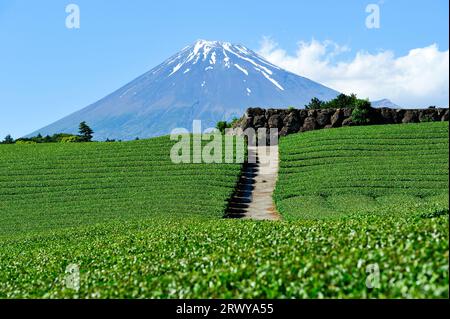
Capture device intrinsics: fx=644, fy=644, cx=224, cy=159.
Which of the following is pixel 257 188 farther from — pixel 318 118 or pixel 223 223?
pixel 318 118

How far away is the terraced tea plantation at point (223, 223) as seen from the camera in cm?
936

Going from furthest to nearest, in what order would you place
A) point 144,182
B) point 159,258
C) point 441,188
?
point 144,182, point 441,188, point 159,258

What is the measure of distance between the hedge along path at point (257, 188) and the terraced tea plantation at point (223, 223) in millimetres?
615

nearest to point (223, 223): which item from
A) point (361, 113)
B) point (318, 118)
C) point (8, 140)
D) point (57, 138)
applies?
point (318, 118)

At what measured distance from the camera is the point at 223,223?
20562 mm

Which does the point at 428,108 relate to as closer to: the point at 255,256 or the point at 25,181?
the point at 25,181

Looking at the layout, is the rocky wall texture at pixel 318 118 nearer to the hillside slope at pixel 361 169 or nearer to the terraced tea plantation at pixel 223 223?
the hillside slope at pixel 361 169

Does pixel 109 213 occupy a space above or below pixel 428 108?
below

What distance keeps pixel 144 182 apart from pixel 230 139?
9479mm

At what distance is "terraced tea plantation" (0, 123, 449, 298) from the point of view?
368 inches

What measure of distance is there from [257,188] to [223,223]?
538 inches

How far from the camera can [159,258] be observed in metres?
13.5

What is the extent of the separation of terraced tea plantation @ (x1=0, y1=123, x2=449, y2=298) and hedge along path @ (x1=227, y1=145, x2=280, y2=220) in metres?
0.62
